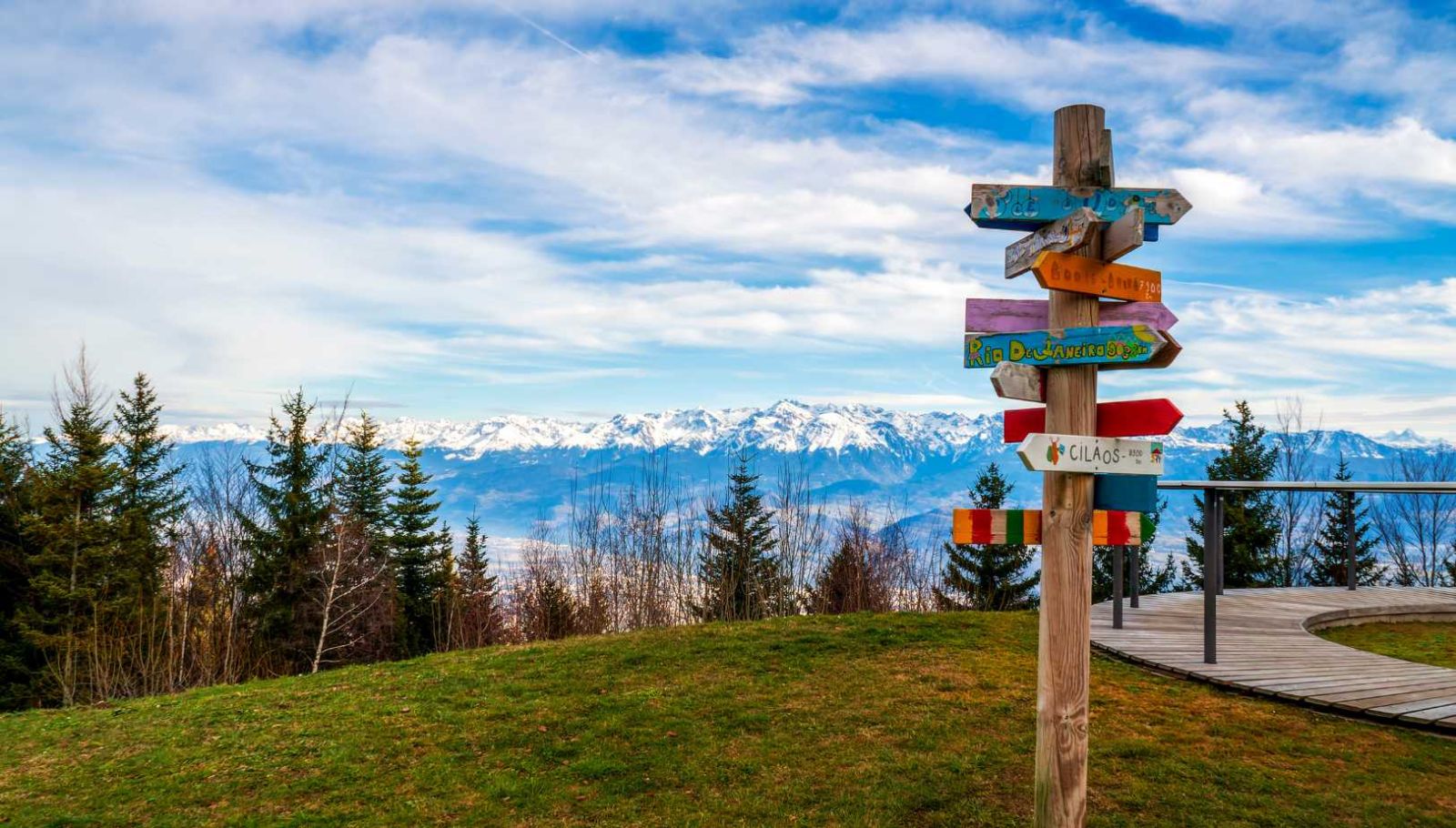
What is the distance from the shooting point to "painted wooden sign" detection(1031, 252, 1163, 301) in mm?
3809

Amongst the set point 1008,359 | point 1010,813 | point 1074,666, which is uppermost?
point 1008,359

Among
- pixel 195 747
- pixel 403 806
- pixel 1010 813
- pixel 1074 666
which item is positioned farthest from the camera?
pixel 195 747

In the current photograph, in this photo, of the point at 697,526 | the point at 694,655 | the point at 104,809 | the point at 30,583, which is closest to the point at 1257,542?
the point at 697,526

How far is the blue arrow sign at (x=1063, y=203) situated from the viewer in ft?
13.2

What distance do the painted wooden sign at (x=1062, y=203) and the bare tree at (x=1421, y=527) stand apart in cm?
2520

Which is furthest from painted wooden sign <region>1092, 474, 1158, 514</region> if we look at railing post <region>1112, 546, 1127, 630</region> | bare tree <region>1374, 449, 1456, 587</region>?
bare tree <region>1374, 449, 1456, 587</region>

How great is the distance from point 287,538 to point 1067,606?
28776mm

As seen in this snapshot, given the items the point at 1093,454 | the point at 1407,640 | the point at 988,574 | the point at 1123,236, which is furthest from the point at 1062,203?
the point at 988,574

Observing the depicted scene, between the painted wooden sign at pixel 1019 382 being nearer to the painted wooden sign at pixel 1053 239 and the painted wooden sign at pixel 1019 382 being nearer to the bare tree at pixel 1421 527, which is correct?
the painted wooden sign at pixel 1053 239

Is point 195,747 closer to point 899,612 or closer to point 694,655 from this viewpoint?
point 694,655

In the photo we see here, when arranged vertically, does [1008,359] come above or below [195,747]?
above

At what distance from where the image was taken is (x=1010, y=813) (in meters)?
4.66

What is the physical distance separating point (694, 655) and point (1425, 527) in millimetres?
33209

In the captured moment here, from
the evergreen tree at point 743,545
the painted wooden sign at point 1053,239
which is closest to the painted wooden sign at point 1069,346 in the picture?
the painted wooden sign at point 1053,239
